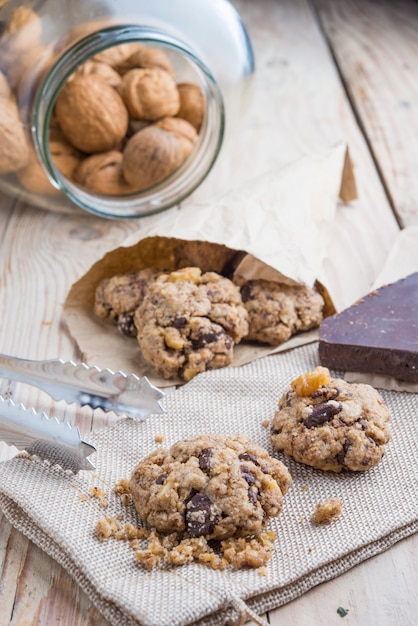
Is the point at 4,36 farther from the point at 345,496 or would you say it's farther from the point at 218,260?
the point at 345,496

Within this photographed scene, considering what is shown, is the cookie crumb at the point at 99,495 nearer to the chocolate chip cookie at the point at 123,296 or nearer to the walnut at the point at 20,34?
the chocolate chip cookie at the point at 123,296

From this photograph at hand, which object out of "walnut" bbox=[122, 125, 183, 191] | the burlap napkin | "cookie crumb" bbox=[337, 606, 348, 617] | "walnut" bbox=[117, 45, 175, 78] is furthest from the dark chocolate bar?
"walnut" bbox=[117, 45, 175, 78]

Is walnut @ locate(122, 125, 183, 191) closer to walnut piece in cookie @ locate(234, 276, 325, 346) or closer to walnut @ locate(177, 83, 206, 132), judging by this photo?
walnut @ locate(177, 83, 206, 132)

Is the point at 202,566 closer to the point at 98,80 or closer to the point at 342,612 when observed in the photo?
the point at 342,612

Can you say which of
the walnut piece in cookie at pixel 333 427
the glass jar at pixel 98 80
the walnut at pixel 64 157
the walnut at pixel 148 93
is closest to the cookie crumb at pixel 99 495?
the walnut piece in cookie at pixel 333 427

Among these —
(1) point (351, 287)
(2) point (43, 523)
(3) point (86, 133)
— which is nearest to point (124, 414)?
(2) point (43, 523)

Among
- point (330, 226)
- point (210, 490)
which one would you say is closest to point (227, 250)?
point (330, 226)
